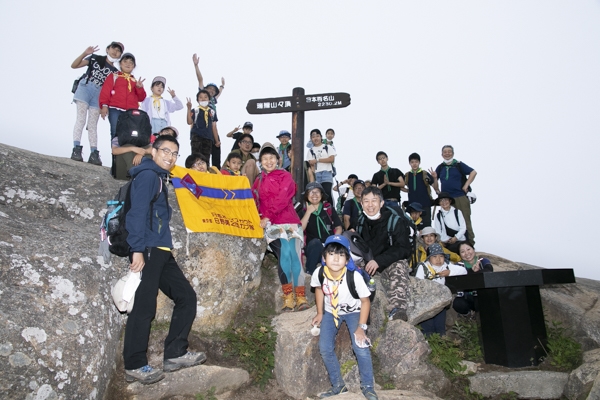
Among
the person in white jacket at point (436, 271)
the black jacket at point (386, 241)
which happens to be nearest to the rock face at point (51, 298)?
the black jacket at point (386, 241)

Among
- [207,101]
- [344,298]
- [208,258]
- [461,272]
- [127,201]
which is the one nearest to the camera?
[127,201]

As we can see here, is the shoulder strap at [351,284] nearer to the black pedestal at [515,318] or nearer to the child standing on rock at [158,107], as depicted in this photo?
the black pedestal at [515,318]

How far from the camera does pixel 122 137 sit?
7398 millimetres

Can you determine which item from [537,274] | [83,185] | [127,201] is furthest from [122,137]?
[537,274]

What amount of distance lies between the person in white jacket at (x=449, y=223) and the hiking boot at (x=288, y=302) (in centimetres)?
476

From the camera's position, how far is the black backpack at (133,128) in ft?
24.1

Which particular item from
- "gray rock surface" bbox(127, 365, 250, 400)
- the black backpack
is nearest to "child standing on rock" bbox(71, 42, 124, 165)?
the black backpack

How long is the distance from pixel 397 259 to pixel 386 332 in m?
1.10

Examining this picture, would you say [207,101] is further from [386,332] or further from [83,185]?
[386,332]

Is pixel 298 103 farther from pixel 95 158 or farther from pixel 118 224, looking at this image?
pixel 118 224

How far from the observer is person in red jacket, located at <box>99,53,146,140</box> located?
8.59 metres

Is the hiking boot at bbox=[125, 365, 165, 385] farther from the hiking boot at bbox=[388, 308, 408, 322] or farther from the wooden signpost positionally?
the wooden signpost

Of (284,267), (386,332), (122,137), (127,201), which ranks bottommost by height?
(386,332)

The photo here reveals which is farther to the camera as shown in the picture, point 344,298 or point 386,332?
point 386,332
